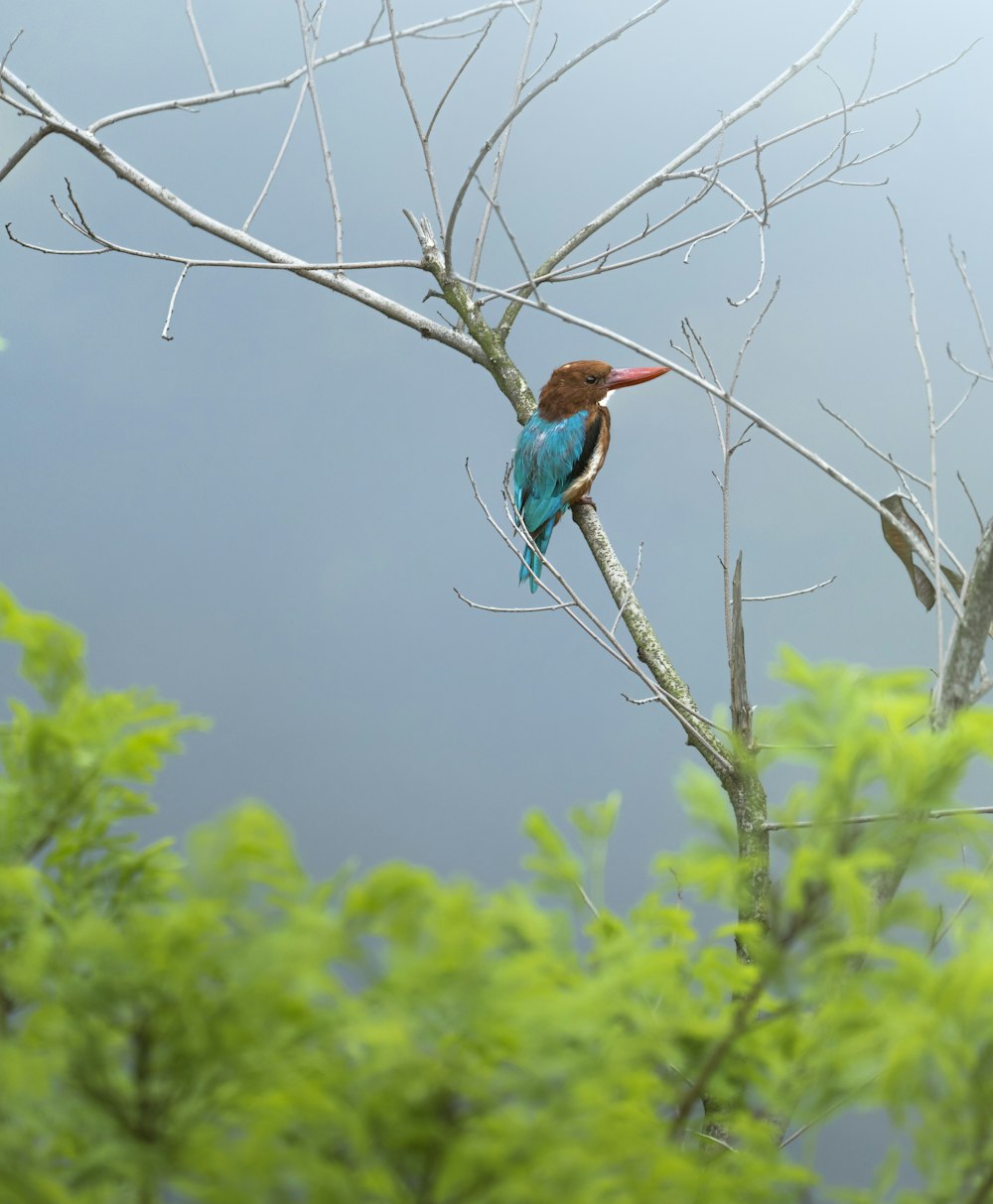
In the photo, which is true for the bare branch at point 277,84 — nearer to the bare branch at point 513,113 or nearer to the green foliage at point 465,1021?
the bare branch at point 513,113

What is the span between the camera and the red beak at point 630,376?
3537 mm

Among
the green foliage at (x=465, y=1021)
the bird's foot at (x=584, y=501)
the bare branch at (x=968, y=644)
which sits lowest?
Result: the green foliage at (x=465, y=1021)

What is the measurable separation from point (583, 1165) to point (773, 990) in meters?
0.25

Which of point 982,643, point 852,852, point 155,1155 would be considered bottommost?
point 155,1155

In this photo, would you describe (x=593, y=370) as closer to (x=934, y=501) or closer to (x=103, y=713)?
(x=934, y=501)

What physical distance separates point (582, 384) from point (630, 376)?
0.18m

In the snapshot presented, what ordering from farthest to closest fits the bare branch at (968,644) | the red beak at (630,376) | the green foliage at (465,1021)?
1. the red beak at (630,376)
2. the bare branch at (968,644)
3. the green foliage at (465,1021)

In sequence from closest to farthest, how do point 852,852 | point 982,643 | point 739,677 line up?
point 852,852
point 982,643
point 739,677

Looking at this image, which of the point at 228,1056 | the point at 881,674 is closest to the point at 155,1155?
the point at 228,1056

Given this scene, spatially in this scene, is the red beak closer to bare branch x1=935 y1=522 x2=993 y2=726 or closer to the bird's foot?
the bird's foot

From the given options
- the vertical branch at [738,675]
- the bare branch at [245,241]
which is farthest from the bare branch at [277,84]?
the vertical branch at [738,675]

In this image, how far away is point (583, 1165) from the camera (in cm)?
76

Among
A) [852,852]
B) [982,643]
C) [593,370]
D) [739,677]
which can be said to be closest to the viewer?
[852,852]

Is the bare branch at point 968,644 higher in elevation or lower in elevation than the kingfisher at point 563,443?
lower
